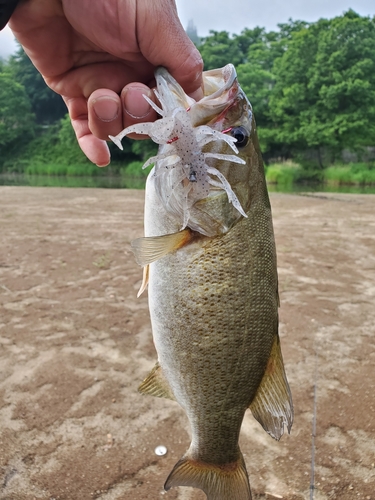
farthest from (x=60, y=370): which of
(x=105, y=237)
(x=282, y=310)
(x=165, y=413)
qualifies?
(x=105, y=237)

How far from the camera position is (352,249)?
918 cm

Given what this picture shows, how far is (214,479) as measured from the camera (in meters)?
1.92

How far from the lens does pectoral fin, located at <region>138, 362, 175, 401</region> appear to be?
198 centimetres

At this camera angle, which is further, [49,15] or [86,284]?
[86,284]

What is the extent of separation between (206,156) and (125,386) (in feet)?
9.39

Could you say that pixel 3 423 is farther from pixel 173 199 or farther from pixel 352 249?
pixel 352 249

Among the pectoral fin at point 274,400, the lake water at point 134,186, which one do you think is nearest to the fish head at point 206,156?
the pectoral fin at point 274,400

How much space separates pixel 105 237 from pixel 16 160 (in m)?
44.7

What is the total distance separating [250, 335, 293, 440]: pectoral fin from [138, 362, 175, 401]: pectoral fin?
14.8 inches

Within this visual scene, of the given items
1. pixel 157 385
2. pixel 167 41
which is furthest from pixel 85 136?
pixel 157 385

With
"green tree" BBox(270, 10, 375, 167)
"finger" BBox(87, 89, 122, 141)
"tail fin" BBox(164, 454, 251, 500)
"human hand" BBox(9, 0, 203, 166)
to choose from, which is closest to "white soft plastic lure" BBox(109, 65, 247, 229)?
"human hand" BBox(9, 0, 203, 166)

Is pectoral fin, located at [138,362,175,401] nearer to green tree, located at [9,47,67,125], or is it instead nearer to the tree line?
the tree line

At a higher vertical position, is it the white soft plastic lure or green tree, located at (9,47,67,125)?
green tree, located at (9,47,67,125)

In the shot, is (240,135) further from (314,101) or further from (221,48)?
(221,48)
